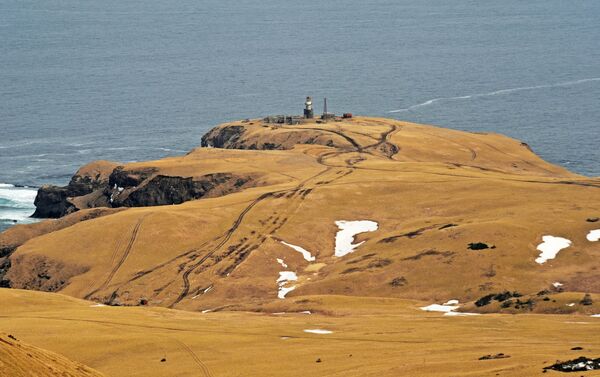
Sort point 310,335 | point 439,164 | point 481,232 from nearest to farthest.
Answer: point 310,335 → point 481,232 → point 439,164

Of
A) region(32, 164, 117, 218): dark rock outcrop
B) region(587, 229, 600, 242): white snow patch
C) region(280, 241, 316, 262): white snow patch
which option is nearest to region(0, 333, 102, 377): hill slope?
region(280, 241, 316, 262): white snow patch

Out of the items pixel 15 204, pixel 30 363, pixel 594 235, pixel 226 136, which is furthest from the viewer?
pixel 226 136

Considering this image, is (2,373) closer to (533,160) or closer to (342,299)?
(342,299)

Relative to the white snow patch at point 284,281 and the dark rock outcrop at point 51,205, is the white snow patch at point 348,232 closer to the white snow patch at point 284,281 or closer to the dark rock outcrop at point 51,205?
the white snow patch at point 284,281

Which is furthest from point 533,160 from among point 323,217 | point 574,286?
point 574,286

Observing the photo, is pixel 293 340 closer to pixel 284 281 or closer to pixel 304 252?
pixel 284 281

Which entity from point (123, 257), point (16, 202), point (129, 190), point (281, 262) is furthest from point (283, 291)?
point (16, 202)

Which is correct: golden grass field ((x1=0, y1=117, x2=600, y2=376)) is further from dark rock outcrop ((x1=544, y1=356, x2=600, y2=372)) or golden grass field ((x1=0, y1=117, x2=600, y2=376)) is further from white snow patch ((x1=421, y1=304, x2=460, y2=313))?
white snow patch ((x1=421, y1=304, x2=460, y2=313))
